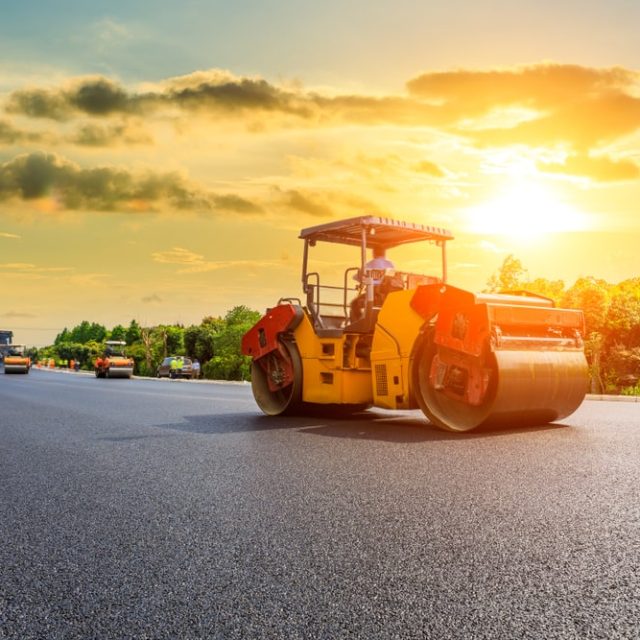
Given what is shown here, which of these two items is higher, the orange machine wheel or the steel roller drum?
the orange machine wheel

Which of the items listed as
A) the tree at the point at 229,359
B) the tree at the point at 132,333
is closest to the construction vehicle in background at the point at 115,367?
the tree at the point at 229,359

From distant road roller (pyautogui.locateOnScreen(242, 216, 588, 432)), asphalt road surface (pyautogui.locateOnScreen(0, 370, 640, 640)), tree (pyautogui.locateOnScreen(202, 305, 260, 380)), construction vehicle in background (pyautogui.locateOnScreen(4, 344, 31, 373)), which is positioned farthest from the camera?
construction vehicle in background (pyautogui.locateOnScreen(4, 344, 31, 373))

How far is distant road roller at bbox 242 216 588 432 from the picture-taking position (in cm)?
897

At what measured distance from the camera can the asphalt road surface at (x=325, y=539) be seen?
3107mm

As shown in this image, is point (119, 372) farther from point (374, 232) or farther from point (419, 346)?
point (419, 346)

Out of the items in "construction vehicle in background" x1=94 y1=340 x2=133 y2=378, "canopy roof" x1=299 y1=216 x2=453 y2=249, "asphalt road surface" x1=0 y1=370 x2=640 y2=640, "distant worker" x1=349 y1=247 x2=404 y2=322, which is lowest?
"asphalt road surface" x1=0 y1=370 x2=640 y2=640

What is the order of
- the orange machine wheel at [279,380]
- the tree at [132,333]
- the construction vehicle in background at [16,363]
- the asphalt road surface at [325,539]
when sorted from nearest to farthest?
A: the asphalt road surface at [325,539], the orange machine wheel at [279,380], the construction vehicle in background at [16,363], the tree at [132,333]

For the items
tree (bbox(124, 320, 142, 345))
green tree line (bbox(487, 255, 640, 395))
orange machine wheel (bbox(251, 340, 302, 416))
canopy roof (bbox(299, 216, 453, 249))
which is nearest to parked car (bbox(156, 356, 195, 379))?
green tree line (bbox(487, 255, 640, 395))

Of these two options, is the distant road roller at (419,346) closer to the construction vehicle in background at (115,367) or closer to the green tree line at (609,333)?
the green tree line at (609,333)

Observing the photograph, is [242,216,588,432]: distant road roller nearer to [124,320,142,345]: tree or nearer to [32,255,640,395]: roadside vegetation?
[32,255,640,395]: roadside vegetation

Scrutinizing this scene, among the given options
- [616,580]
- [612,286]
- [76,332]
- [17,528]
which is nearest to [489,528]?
[616,580]

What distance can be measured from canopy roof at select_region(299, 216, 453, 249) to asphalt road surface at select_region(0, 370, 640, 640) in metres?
3.30

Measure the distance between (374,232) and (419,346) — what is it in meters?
2.21

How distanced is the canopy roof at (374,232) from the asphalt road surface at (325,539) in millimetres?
3299
